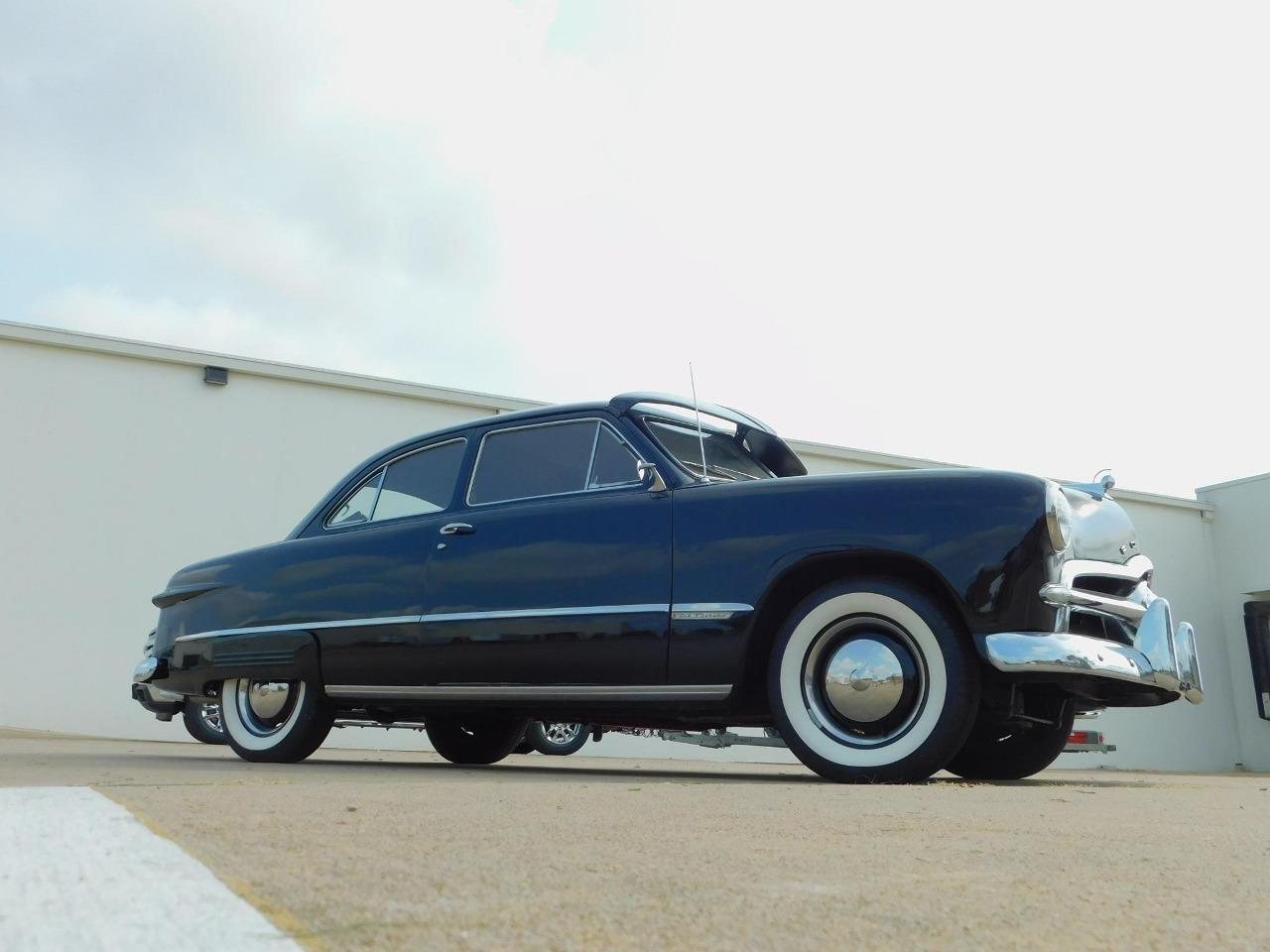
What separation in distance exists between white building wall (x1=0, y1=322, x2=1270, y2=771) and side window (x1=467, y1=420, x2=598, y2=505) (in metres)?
7.91

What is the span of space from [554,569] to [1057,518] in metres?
2.00

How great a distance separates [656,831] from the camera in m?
2.62

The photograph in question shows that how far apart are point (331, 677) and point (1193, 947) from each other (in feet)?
15.5

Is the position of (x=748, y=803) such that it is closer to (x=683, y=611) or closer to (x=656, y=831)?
(x=656, y=831)

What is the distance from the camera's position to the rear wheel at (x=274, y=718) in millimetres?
5895

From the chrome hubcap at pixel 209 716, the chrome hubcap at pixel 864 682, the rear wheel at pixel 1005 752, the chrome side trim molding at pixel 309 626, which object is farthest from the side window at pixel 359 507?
the chrome hubcap at pixel 209 716

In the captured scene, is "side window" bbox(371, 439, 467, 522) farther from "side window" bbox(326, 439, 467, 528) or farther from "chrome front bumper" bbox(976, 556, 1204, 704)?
"chrome front bumper" bbox(976, 556, 1204, 704)

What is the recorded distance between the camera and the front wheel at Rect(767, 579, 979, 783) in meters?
4.23

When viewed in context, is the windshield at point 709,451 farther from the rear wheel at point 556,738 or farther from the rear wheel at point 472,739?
the rear wheel at point 556,738

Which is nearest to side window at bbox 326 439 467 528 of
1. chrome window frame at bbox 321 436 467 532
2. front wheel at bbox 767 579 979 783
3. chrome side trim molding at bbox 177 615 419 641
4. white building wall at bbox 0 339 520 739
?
chrome window frame at bbox 321 436 467 532

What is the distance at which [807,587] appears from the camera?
15.3 feet

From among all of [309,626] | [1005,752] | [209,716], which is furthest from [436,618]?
[209,716]

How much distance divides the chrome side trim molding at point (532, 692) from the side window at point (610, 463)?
88 cm

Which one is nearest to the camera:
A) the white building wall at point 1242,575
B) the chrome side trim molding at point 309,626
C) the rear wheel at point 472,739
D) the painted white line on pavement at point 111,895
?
the painted white line on pavement at point 111,895
